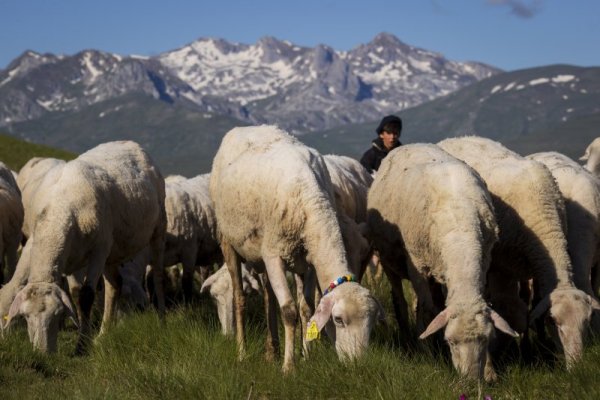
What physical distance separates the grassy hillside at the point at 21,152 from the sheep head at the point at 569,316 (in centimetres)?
5609

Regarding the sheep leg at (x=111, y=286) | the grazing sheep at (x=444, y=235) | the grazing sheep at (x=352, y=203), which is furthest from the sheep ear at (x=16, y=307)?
the grazing sheep at (x=444, y=235)

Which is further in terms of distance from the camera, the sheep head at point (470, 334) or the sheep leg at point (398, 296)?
the sheep leg at point (398, 296)

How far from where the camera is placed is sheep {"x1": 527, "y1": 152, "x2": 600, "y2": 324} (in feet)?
31.1

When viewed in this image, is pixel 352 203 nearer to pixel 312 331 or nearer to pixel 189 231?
pixel 189 231

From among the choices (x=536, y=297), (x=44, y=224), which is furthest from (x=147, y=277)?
(x=536, y=297)

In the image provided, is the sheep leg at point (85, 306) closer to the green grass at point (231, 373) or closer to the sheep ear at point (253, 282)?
the green grass at point (231, 373)

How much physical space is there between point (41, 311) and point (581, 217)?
21.1ft

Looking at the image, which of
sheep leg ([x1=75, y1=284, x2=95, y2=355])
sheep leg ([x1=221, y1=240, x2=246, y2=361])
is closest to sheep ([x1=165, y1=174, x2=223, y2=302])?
sheep leg ([x1=75, y1=284, x2=95, y2=355])

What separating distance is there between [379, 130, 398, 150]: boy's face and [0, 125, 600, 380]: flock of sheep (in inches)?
80.8

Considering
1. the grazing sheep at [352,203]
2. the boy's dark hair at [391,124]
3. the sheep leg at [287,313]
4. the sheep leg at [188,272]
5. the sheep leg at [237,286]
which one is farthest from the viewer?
the sheep leg at [188,272]

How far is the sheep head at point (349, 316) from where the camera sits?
733 centimetres

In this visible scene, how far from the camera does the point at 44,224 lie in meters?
10.3

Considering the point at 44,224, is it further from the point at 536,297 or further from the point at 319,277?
the point at 536,297

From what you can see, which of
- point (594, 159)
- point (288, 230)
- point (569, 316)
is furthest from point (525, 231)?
point (594, 159)
